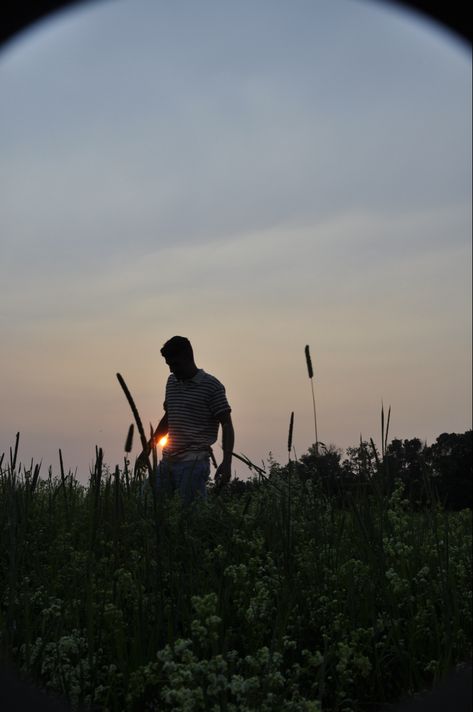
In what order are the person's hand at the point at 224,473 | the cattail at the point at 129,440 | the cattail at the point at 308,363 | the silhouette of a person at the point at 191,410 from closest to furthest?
the cattail at the point at 129,440, the cattail at the point at 308,363, the person's hand at the point at 224,473, the silhouette of a person at the point at 191,410

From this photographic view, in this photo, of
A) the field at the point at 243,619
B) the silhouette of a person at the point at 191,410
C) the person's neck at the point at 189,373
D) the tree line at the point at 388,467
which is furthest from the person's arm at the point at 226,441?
the field at the point at 243,619

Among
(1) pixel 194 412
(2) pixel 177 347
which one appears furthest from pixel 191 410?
(2) pixel 177 347

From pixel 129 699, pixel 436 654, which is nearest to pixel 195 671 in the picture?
pixel 129 699

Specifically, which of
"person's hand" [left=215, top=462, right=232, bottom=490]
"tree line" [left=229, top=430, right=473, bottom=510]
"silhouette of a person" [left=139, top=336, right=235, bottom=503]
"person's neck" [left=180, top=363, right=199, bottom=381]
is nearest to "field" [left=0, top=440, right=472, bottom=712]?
"tree line" [left=229, top=430, right=473, bottom=510]

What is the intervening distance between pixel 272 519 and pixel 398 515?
0.79 m

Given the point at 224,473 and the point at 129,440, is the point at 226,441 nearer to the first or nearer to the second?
the point at 224,473

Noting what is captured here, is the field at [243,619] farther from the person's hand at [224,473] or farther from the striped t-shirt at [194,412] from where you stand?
the striped t-shirt at [194,412]

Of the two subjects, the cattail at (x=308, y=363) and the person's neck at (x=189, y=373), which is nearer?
the cattail at (x=308, y=363)

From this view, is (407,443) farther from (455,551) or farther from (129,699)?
(129,699)

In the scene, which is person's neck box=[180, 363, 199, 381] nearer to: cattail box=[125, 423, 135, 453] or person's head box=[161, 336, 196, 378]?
person's head box=[161, 336, 196, 378]

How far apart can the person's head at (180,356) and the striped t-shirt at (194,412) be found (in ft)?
0.37

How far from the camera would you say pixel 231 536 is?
16.5 feet

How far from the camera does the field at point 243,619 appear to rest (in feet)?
9.79

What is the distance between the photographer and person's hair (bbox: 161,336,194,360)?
9.40 metres
